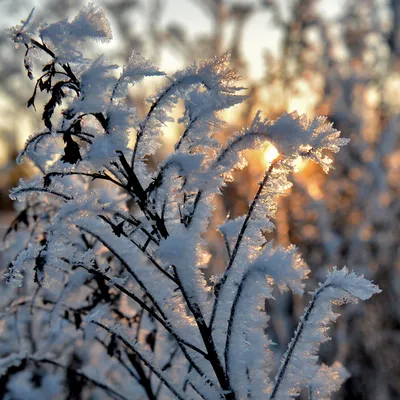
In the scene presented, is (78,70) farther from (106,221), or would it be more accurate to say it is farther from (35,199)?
(35,199)

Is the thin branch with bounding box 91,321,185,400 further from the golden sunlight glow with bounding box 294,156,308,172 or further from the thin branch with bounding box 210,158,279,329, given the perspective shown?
the golden sunlight glow with bounding box 294,156,308,172

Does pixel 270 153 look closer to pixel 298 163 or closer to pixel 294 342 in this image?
pixel 298 163

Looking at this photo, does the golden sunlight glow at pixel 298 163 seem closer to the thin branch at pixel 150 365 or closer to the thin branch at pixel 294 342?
the thin branch at pixel 294 342

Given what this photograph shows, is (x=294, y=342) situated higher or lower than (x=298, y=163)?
lower

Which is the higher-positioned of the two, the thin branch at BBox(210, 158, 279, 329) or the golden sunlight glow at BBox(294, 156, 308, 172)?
the golden sunlight glow at BBox(294, 156, 308, 172)

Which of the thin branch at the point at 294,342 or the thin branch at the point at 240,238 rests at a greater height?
the thin branch at the point at 240,238

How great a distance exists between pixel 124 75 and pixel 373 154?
7.19 meters

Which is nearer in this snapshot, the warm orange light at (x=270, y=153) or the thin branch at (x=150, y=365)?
the warm orange light at (x=270, y=153)

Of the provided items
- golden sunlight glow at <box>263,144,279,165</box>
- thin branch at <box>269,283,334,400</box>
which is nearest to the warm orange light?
golden sunlight glow at <box>263,144,279,165</box>

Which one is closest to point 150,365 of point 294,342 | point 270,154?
point 294,342

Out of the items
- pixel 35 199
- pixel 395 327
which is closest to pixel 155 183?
pixel 35 199

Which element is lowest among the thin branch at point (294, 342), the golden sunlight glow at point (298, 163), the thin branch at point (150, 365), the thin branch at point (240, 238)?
the thin branch at point (150, 365)

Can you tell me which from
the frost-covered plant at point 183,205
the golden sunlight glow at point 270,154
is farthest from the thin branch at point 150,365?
the golden sunlight glow at point 270,154

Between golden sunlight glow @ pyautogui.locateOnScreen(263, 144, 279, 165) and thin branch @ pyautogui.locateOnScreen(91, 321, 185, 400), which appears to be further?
thin branch @ pyautogui.locateOnScreen(91, 321, 185, 400)
